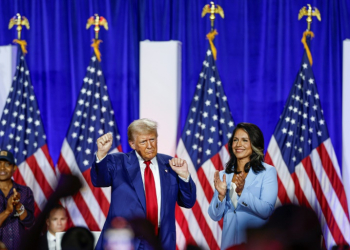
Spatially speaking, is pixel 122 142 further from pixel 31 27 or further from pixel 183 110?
pixel 31 27

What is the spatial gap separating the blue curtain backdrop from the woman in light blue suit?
2.38m

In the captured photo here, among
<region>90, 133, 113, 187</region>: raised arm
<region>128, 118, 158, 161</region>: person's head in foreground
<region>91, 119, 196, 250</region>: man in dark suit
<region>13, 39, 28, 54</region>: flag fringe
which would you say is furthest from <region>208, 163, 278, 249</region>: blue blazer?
<region>13, 39, 28, 54</region>: flag fringe

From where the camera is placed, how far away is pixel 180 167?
10.0ft

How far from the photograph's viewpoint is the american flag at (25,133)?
6062 millimetres

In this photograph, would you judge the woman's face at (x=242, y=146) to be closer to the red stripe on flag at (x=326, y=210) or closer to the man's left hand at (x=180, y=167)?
the man's left hand at (x=180, y=167)

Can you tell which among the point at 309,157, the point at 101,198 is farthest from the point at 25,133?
the point at 309,157

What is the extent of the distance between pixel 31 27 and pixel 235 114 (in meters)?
2.60

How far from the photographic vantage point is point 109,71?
20.2 feet

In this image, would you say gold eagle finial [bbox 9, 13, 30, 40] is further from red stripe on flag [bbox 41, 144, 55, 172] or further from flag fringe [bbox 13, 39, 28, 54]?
red stripe on flag [bbox 41, 144, 55, 172]

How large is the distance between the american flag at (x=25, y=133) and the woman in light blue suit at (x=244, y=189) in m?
3.12

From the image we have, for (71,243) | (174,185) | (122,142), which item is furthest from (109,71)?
(71,243)

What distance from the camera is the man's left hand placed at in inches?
120

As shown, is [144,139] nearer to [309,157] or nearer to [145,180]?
[145,180]

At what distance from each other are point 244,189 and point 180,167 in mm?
497
